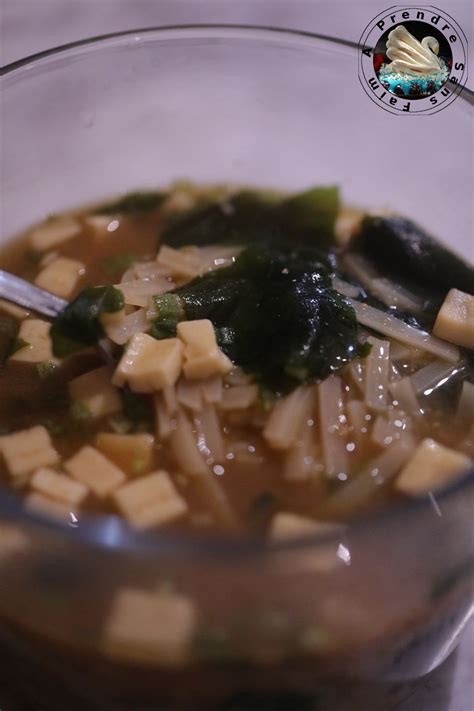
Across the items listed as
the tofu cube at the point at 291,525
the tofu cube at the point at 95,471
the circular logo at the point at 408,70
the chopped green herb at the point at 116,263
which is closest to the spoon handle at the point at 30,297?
the chopped green herb at the point at 116,263

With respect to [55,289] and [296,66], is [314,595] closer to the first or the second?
[55,289]

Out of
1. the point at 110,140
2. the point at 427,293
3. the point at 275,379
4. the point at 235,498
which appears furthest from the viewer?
the point at 110,140

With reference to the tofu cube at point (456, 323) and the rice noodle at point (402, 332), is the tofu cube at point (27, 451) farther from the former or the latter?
the tofu cube at point (456, 323)

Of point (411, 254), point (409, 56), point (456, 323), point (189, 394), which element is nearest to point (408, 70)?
point (409, 56)

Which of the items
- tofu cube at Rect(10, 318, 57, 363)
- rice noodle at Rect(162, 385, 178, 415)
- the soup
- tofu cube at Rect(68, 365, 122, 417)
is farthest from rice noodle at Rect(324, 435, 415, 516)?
tofu cube at Rect(10, 318, 57, 363)

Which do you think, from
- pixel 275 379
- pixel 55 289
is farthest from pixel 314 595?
pixel 55 289

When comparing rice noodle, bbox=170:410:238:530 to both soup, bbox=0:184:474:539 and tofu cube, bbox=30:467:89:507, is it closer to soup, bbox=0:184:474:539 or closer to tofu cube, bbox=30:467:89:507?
soup, bbox=0:184:474:539
